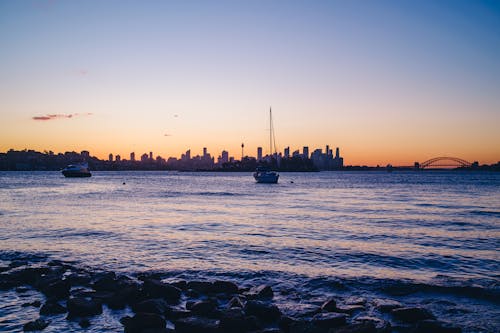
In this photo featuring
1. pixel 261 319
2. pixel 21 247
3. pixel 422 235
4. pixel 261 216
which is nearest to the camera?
pixel 261 319

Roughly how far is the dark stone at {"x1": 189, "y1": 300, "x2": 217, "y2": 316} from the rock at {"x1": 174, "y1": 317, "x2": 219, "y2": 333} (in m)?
0.77

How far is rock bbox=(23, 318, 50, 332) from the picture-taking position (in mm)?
8377

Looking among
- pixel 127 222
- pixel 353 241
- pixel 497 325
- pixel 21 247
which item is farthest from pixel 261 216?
pixel 497 325

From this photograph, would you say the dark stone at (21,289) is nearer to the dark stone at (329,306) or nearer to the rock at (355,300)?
the dark stone at (329,306)

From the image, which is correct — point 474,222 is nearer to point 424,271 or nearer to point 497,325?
point 424,271

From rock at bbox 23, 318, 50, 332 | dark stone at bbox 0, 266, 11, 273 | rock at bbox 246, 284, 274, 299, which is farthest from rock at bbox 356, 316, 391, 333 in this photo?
dark stone at bbox 0, 266, 11, 273

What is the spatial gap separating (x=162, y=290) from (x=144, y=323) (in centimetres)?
233

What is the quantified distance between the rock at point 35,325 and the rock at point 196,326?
122 inches

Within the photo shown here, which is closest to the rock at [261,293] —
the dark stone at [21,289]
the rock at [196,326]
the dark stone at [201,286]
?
the dark stone at [201,286]

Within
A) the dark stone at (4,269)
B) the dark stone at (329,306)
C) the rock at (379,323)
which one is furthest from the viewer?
the dark stone at (4,269)

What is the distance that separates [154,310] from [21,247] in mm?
12699

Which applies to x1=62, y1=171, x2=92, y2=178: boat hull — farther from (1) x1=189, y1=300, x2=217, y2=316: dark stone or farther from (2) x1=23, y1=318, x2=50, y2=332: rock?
(1) x1=189, y1=300, x2=217, y2=316: dark stone

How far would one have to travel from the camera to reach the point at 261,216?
31562 millimetres

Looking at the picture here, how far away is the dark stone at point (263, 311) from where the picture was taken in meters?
8.91
